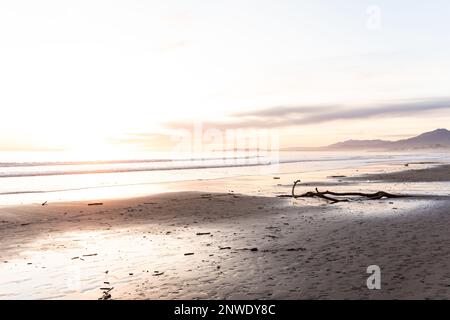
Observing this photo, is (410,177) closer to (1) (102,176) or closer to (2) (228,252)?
(2) (228,252)

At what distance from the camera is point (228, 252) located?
1077 centimetres

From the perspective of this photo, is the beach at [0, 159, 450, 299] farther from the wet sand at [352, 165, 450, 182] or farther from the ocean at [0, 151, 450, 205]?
the wet sand at [352, 165, 450, 182]

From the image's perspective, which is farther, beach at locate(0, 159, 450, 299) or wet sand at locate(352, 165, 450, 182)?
wet sand at locate(352, 165, 450, 182)

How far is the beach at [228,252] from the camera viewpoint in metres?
7.80

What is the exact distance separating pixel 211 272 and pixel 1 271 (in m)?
4.87

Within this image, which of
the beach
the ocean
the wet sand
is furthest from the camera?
the wet sand

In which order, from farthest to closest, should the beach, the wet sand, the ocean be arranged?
the wet sand
the ocean
the beach

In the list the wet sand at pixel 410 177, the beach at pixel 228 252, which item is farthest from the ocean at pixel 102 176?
the wet sand at pixel 410 177

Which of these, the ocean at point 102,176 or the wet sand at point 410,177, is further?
the wet sand at point 410,177

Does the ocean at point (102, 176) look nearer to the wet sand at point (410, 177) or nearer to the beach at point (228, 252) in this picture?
the beach at point (228, 252)

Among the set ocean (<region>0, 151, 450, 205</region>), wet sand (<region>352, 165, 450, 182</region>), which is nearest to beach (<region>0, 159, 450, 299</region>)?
ocean (<region>0, 151, 450, 205</region>)

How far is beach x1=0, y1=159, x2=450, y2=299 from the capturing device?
7.80m

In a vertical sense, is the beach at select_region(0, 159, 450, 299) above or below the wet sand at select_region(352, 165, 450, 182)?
below
